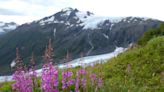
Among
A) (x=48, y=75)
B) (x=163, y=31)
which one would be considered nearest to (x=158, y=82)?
(x=48, y=75)

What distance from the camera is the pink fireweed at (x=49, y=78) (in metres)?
5.97

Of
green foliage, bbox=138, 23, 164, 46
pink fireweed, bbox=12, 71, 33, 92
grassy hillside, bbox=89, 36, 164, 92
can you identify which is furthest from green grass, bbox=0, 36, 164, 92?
green foliage, bbox=138, 23, 164, 46

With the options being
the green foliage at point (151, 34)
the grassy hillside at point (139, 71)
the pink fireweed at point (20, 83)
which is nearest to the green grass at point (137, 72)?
the grassy hillside at point (139, 71)

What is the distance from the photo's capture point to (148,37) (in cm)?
2117

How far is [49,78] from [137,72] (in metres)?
6.84

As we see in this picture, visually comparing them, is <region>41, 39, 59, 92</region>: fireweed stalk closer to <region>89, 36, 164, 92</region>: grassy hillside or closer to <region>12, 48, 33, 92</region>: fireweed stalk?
<region>12, 48, 33, 92</region>: fireweed stalk

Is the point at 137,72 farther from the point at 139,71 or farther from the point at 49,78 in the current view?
the point at 49,78

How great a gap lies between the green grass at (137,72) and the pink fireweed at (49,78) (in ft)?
9.15

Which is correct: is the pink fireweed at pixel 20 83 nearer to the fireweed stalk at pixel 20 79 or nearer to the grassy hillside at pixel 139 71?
the fireweed stalk at pixel 20 79

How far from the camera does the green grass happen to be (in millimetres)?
10359

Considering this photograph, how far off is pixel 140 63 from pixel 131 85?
10.2ft

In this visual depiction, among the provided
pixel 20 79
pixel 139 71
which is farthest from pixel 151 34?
pixel 20 79

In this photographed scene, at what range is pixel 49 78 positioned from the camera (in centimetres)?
607

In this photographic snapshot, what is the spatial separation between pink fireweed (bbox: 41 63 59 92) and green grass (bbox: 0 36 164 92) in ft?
9.15
